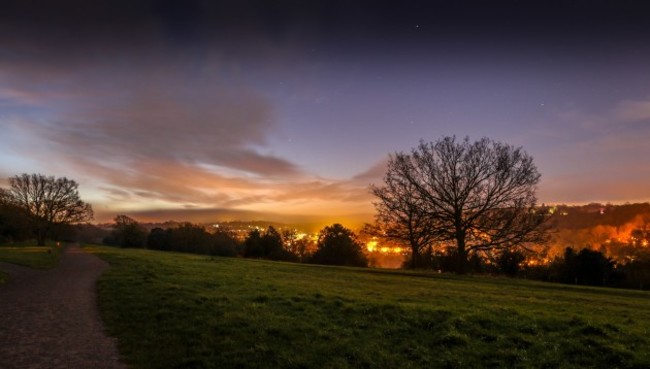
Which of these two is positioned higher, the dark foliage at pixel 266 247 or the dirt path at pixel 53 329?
the dark foliage at pixel 266 247

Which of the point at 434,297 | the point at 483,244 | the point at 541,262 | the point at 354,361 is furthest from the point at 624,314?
the point at 541,262

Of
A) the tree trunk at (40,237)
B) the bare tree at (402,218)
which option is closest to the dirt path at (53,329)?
the bare tree at (402,218)

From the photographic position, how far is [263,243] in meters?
86.8

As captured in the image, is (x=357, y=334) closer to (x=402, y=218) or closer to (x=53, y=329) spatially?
(x=53, y=329)

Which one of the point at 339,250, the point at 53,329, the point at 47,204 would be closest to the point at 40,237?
the point at 47,204

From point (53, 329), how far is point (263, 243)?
244ft

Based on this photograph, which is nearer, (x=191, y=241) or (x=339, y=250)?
(x=339, y=250)

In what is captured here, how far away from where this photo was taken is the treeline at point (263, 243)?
273 feet

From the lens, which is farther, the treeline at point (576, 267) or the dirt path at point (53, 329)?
the treeline at point (576, 267)

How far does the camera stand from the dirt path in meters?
9.86

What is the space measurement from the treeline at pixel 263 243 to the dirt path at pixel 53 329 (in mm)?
62777

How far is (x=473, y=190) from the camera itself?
3938cm

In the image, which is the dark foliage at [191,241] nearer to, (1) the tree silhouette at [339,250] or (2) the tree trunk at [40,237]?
(1) the tree silhouette at [339,250]

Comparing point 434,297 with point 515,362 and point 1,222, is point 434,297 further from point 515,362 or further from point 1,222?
point 1,222
